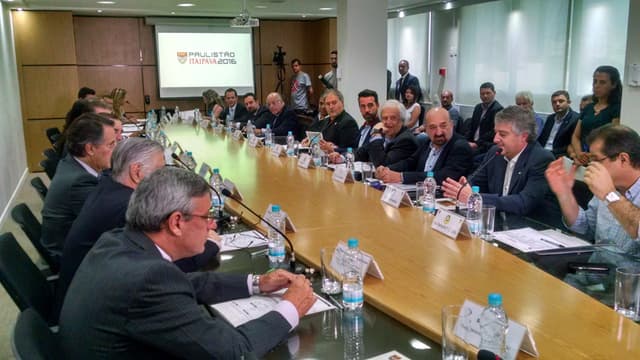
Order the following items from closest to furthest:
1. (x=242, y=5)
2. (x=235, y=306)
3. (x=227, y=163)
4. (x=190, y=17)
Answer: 1. (x=235, y=306)
2. (x=227, y=163)
3. (x=242, y=5)
4. (x=190, y=17)

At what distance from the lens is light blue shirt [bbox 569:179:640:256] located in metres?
2.58

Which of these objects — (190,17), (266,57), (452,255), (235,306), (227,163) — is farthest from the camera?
(266,57)

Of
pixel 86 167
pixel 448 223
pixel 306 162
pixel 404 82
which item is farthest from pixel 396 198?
pixel 404 82

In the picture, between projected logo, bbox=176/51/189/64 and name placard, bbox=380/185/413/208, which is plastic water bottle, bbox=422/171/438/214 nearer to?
name placard, bbox=380/185/413/208

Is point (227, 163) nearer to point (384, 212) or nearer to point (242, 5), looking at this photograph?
point (384, 212)

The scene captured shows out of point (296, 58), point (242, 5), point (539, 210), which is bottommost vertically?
point (539, 210)

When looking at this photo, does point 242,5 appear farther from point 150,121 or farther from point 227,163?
point 227,163

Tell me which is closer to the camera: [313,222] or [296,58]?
[313,222]

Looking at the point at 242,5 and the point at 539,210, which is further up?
the point at 242,5

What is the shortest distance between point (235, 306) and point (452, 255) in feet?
3.03

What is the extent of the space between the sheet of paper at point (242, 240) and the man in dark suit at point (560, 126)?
4.49m

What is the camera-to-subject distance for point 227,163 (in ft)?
15.8

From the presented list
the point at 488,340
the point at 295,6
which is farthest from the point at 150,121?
the point at 488,340

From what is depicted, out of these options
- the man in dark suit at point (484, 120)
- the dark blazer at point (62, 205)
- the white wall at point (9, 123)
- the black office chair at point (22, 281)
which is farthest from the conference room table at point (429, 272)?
the man in dark suit at point (484, 120)
